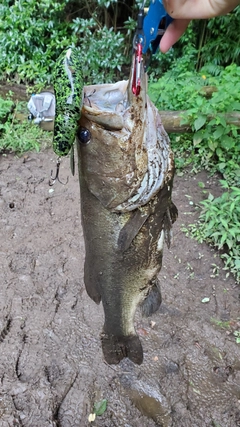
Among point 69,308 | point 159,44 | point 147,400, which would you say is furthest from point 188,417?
point 159,44

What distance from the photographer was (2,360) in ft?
9.63

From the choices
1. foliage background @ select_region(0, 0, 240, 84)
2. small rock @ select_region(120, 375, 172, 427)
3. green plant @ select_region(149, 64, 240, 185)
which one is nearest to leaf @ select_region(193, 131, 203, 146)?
green plant @ select_region(149, 64, 240, 185)

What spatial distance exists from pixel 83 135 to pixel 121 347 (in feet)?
4.53

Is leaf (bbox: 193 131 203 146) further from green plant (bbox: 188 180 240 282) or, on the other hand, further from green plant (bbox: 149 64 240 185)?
green plant (bbox: 188 180 240 282)

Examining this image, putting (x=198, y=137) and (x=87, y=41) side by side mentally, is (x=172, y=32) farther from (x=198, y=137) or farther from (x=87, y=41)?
(x=87, y=41)

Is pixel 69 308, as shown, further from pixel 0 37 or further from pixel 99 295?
pixel 0 37

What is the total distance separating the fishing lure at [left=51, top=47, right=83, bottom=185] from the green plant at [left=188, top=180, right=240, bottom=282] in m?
2.66

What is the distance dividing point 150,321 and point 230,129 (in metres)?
2.34

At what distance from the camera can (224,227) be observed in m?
3.70

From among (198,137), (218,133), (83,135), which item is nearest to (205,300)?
(218,133)

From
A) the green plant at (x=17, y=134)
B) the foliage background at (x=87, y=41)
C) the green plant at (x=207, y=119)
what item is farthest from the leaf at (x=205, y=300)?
the foliage background at (x=87, y=41)

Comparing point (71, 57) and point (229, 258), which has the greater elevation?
point (71, 57)

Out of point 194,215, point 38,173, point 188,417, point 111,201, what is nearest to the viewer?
point 111,201

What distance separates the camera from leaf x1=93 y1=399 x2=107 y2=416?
269 cm
